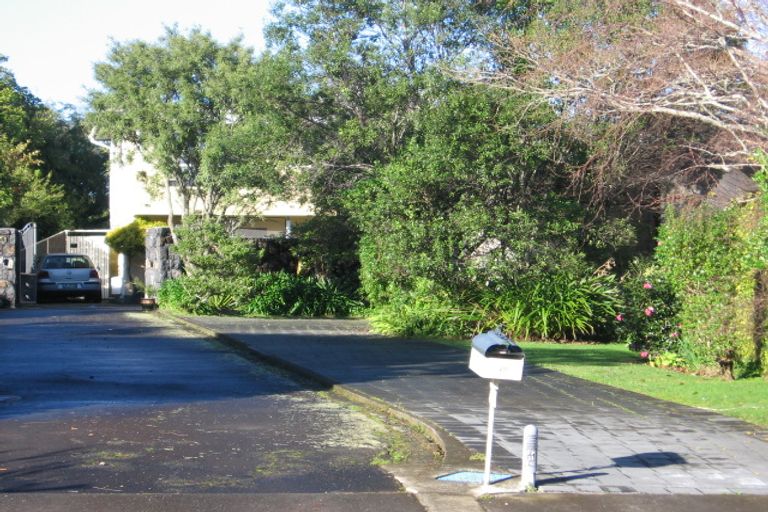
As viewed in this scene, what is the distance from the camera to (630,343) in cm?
1554

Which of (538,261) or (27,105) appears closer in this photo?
(538,261)

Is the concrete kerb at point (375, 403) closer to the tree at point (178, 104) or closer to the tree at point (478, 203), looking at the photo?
the tree at point (478, 203)

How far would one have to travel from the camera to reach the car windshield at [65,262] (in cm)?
2973

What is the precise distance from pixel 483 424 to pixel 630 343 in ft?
22.8

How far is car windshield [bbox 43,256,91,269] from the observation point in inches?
1170

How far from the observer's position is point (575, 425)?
9195 mm

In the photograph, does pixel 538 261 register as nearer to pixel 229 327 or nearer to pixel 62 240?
pixel 229 327

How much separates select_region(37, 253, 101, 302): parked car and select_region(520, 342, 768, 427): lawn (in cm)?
1671

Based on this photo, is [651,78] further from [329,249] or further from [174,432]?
[329,249]

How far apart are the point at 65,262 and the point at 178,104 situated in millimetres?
5802

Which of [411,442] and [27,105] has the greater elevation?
[27,105]

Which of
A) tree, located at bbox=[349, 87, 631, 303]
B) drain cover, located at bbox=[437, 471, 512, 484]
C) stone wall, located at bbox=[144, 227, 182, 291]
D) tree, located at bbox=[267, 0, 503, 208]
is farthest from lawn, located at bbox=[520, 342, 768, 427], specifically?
stone wall, located at bbox=[144, 227, 182, 291]

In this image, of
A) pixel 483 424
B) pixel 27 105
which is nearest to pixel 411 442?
pixel 483 424

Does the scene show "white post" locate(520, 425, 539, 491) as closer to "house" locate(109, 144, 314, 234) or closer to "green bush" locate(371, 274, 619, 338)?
"green bush" locate(371, 274, 619, 338)
